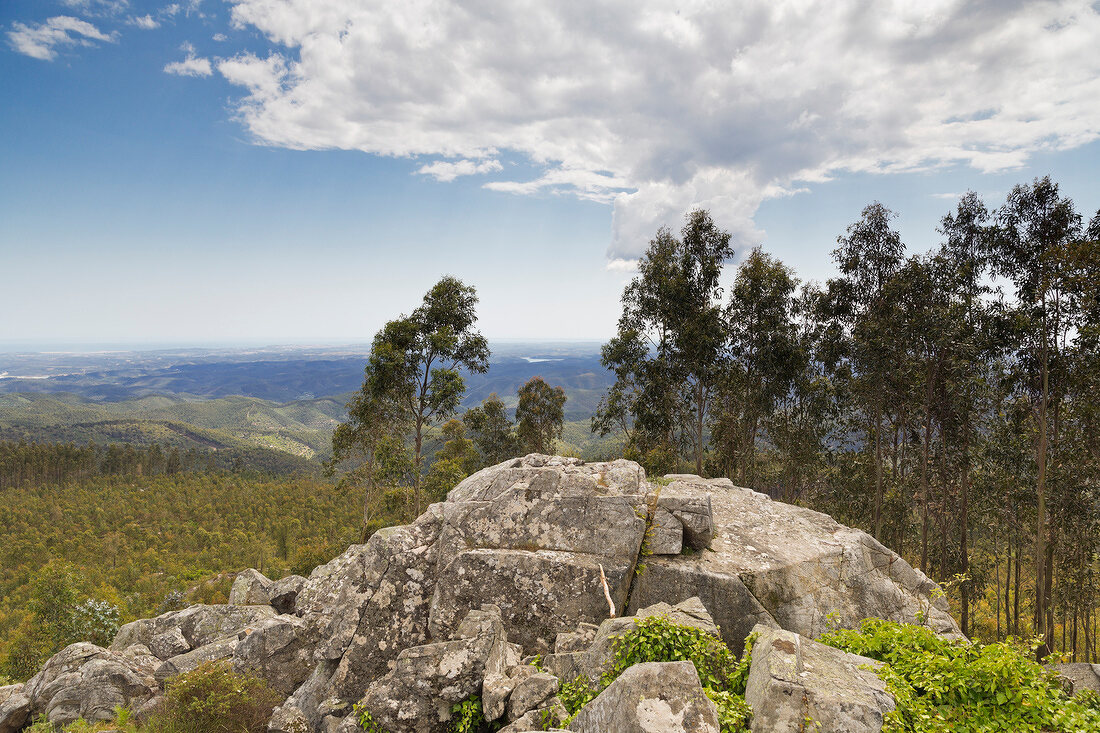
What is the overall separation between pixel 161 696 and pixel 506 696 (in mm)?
13946

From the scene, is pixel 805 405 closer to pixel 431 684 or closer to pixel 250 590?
pixel 431 684

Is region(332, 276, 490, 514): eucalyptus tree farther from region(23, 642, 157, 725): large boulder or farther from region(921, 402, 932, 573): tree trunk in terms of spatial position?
region(921, 402, 932, 573): tree trunk

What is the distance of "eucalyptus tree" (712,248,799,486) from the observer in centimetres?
2869

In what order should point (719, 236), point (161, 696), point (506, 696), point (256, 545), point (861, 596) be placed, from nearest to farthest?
point (506, 696) → point (861, 596) → point (161, 696) → point (719, 236) → point (256, 545)

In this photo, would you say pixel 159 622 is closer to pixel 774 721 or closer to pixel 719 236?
pixel 774 721

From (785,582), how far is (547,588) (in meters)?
6.01

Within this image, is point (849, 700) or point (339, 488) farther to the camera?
point (339, 488)

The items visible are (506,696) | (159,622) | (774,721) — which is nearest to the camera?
(774,721)

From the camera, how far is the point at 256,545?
6762 centimetres

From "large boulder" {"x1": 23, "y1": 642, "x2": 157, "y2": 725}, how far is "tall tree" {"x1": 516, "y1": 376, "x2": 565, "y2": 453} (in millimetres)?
32438

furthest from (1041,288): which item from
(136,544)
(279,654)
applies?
(136,544)

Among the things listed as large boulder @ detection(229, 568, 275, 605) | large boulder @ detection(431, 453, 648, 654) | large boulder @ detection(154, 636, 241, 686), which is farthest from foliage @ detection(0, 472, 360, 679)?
large boulder @ detection(431, 453, 648, 654)

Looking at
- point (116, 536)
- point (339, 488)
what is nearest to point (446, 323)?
point (339, 488)

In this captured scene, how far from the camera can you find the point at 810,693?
20.8 ft
